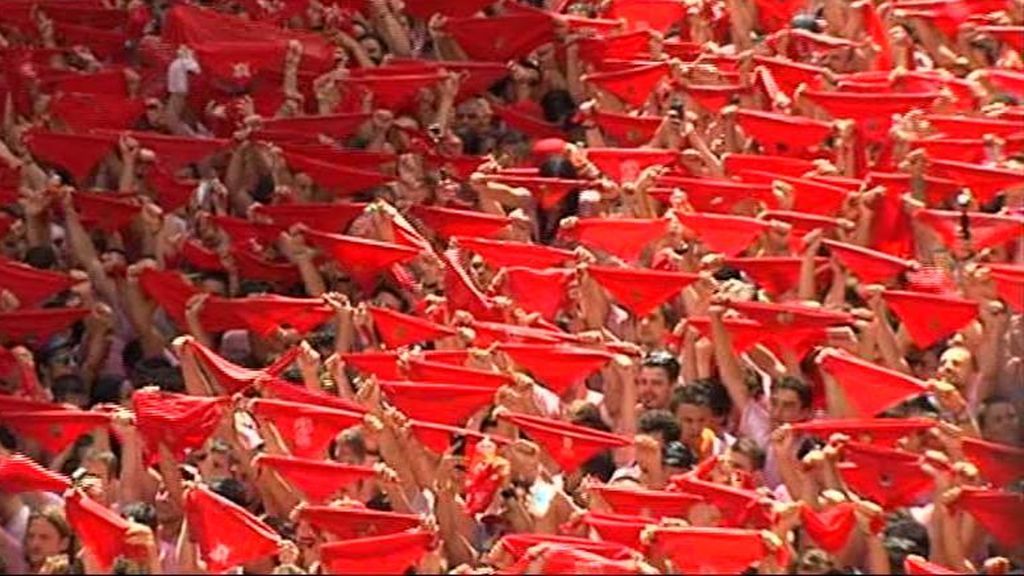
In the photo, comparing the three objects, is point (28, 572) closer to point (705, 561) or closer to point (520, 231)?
point (705, 561)

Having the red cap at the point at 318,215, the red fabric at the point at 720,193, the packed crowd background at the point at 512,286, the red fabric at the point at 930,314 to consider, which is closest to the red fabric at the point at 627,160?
the packed crowd background at the point at 512,286

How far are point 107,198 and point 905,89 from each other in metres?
3.03

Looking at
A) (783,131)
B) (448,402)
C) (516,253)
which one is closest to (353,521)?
(448,402)

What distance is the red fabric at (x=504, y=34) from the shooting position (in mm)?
11234

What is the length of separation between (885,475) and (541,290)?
6.37 feet

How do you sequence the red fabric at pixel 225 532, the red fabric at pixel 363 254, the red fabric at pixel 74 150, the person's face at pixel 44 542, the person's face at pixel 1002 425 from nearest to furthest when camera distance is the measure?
the red fabric at pixel 225 532, the person's face at pixel 44 542, the person's face at pixel 1002 425, the red fabric at pixel 363 254, the red fabric at pixel 74 150

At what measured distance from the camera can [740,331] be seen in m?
8.34

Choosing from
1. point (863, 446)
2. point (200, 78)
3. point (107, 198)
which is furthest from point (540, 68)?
point (863, 446)

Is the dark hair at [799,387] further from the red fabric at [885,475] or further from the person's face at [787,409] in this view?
the red fabric at [885,475]

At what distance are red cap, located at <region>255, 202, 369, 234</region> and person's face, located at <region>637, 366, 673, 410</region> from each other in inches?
74.2

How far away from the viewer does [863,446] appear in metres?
7.57

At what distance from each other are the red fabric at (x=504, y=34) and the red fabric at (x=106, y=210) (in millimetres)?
2032

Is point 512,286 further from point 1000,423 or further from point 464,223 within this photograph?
point 1000,423

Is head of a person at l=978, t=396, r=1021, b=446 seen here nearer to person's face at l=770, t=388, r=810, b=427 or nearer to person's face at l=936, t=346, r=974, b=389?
person's face at l=936, t=346, r=974, b=389
